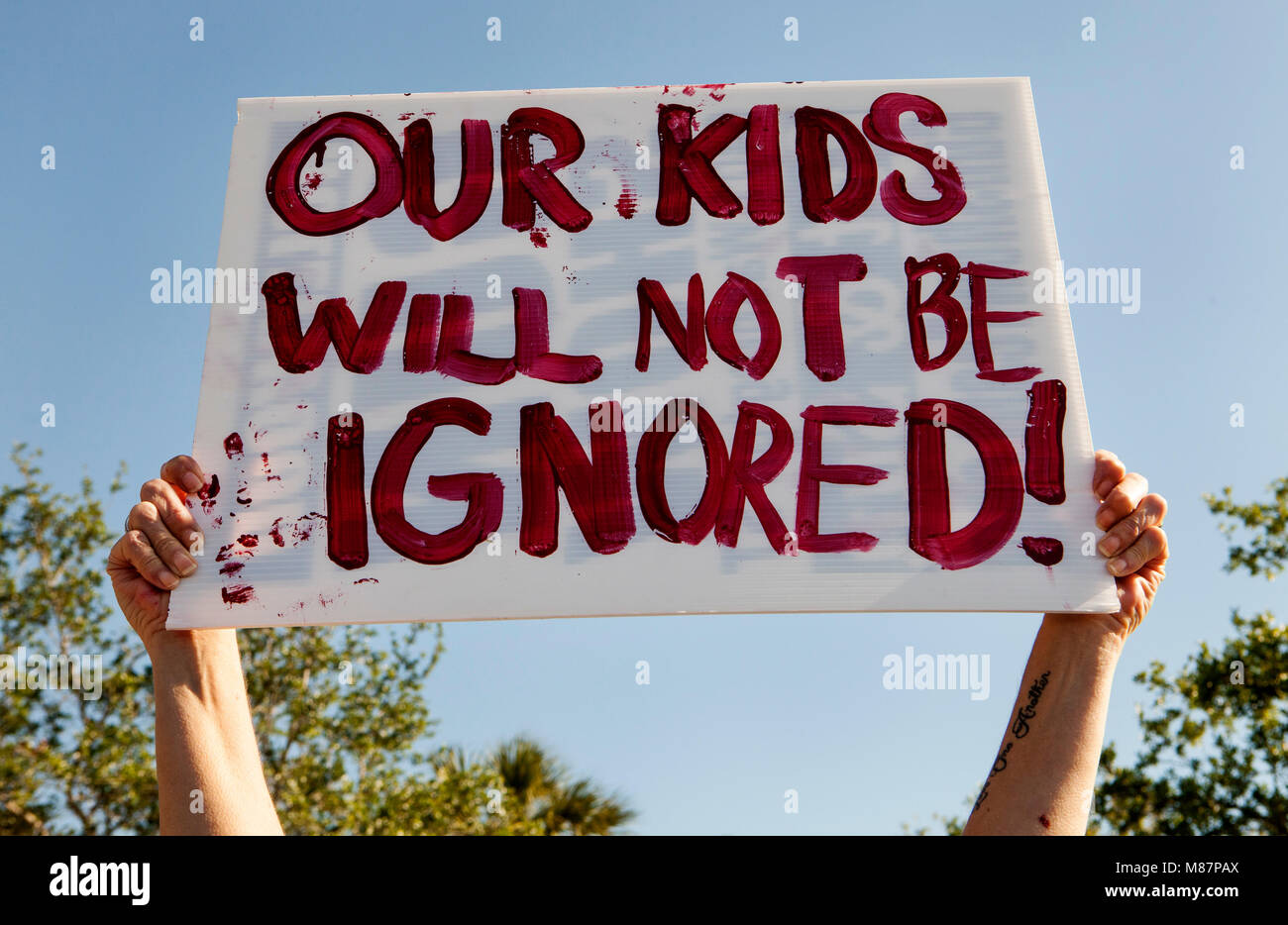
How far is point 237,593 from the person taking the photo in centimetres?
304

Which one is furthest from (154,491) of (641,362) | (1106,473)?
(1106,473)

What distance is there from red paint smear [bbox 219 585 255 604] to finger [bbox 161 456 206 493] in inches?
14.5

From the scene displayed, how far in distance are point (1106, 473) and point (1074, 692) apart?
0.74 m

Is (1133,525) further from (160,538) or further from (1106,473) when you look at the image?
(160,538)

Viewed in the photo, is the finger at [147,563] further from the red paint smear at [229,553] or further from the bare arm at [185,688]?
the red paint smear at [229,553]

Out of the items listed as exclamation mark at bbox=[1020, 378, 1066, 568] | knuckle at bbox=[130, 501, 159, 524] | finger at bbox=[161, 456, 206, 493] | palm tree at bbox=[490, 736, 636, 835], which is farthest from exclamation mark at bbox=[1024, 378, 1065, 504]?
palm tree at bbox=[490, 736, 636, 835]

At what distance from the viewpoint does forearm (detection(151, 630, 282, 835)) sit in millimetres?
2658

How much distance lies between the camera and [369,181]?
11.9ft

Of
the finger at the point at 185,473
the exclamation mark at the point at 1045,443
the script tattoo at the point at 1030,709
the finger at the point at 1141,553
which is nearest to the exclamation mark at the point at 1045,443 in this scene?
the exclamation mark at the point at 1045,443

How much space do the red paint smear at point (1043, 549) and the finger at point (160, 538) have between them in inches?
106
